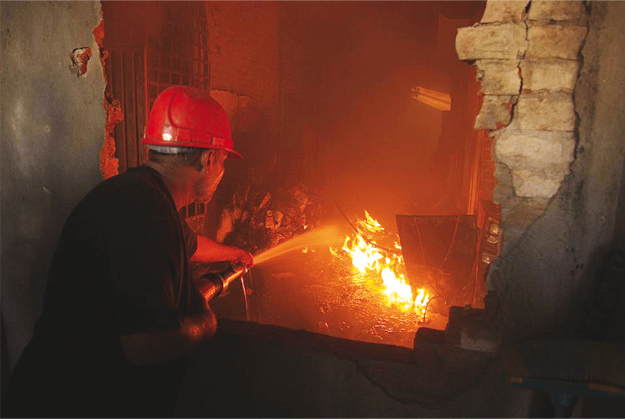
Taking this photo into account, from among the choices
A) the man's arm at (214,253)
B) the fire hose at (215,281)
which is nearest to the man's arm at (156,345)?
the fire hose at (215,281)

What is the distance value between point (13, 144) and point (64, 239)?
1481 millimetres

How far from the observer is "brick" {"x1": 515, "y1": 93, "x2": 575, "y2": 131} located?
202cm

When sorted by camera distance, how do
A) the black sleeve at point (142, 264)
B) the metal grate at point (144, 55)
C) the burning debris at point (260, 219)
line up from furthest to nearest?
the burning debris at point (260, 219) → the metal grate at point (144, 55) → the black sleeve at point (142, 264)

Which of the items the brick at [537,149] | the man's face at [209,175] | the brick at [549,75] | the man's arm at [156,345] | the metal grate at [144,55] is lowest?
the man's arm at [156,345]

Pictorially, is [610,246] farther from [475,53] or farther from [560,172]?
[475,53]

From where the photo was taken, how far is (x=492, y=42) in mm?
2068

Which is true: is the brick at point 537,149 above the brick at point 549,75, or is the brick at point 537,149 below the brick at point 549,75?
below

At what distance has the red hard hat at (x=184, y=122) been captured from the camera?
2.26 meters

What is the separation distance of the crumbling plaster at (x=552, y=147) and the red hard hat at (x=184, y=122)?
1438 mm

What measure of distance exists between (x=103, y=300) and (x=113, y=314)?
3.2 inches

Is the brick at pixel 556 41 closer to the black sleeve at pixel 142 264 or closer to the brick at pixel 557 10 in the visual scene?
the brick at pixel 557 10

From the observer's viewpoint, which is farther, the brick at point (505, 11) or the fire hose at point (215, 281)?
the fire hose at point (215, 281)

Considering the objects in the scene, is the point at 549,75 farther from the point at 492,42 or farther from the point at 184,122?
the point at 184,122

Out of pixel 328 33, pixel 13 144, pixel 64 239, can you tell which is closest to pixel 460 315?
pixel 64 239
